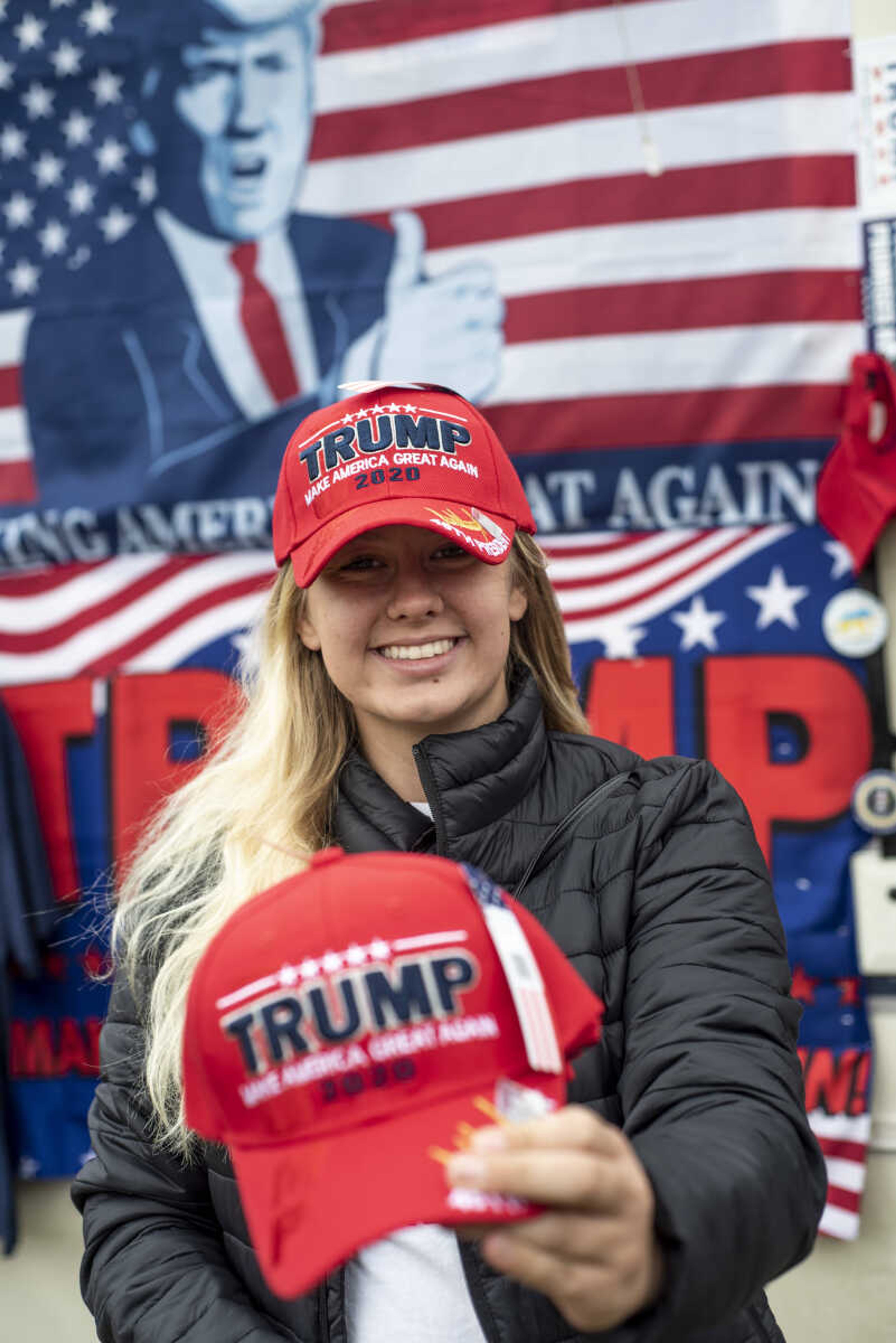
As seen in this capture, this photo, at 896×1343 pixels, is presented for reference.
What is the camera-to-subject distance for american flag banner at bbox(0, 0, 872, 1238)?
Answer: 7.30 feet

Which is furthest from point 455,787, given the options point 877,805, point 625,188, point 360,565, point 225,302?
point 225,302

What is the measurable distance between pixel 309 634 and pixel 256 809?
0.19 metres

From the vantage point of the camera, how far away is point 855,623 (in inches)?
87.2

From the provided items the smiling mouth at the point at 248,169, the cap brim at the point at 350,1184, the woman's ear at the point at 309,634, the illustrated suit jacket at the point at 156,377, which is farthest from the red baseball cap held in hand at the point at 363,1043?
the smiling mouth at the point at 248,169

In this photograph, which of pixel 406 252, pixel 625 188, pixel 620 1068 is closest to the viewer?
pixel 620 1068

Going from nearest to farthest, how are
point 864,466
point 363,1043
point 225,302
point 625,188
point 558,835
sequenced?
point 363,1043 → point 558,835 → point 864,466 → point 625,188 → point 225,302

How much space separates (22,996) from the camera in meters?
2.59

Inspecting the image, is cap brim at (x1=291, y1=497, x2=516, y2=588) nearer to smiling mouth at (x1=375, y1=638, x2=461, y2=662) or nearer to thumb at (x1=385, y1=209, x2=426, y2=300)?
smiling mouth at (x1=375, y1=638, x2=461, y2=662)

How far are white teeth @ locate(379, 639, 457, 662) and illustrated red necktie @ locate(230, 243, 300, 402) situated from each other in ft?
4.90

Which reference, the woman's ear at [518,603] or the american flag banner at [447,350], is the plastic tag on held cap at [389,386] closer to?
the woman's ear at [518,603]

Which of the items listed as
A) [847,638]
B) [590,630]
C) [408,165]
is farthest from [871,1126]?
[408,165]

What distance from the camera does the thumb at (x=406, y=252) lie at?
242cm

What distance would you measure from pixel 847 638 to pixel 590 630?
461mm

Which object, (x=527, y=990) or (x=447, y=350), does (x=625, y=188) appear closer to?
(x=447, y=350)
